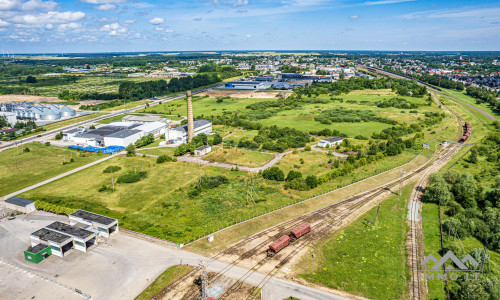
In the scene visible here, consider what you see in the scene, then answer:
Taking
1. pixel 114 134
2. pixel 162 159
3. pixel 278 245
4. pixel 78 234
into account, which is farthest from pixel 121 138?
pixel 278 245

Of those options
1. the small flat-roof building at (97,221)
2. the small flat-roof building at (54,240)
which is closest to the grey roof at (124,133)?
the small flat-roof building at (97,221)

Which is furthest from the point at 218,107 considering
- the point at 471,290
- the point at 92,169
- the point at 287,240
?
the point at 471,290

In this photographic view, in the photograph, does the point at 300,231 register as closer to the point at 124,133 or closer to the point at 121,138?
the point at 121,138

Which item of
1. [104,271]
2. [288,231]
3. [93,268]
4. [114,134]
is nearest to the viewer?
[104,271]

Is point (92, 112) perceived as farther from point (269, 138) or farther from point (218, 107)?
point (269, 138)

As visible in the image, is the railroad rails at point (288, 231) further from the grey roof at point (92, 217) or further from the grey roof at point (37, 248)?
the grey roof at point (37, 248)

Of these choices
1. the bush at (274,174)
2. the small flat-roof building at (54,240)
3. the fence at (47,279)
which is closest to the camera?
the fence at (47,279)

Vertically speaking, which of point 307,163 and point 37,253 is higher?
point 307,163
